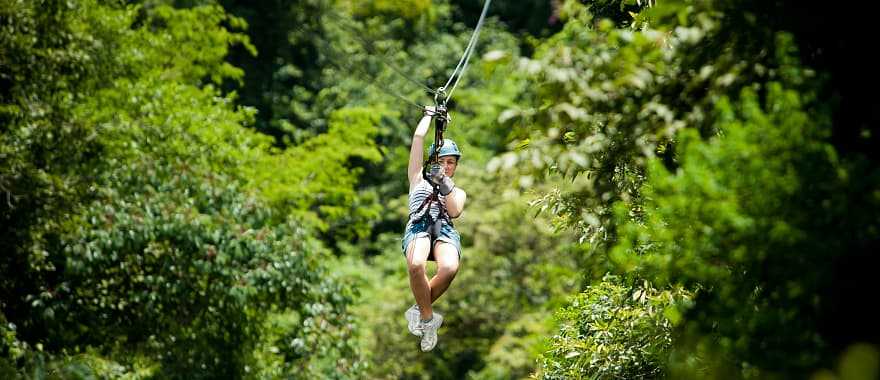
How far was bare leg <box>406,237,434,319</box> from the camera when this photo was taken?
6.64 meters

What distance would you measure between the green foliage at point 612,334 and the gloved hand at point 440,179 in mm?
1124

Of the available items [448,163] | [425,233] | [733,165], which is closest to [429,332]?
[425,233]

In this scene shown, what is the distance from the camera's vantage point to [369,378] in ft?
67.6

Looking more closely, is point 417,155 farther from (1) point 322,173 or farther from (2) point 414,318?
(1) point 322,173

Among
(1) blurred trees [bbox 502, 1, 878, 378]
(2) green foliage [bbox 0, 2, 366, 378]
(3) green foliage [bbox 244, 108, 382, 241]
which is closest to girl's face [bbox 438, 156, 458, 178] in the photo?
(1) blurred trees [bbox 502, 1, 878, 378]

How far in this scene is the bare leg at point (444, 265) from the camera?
6762mm

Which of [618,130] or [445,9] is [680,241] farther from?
[445,9]

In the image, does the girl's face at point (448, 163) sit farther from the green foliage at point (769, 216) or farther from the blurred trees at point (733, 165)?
the green foliage at point (769, 216)

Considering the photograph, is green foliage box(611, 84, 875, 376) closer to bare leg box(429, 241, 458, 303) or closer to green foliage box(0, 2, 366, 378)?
bare leg box(429, 241, 458, 303)

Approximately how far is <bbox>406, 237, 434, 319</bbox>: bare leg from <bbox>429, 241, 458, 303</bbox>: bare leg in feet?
0.18

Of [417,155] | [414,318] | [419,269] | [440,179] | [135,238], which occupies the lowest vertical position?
[414,318]

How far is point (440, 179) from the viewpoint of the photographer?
21.4 feet

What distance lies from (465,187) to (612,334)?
Answer: 1284cm

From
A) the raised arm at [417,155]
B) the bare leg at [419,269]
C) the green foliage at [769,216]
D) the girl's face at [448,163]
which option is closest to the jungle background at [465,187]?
the green foliage at [769,216]
